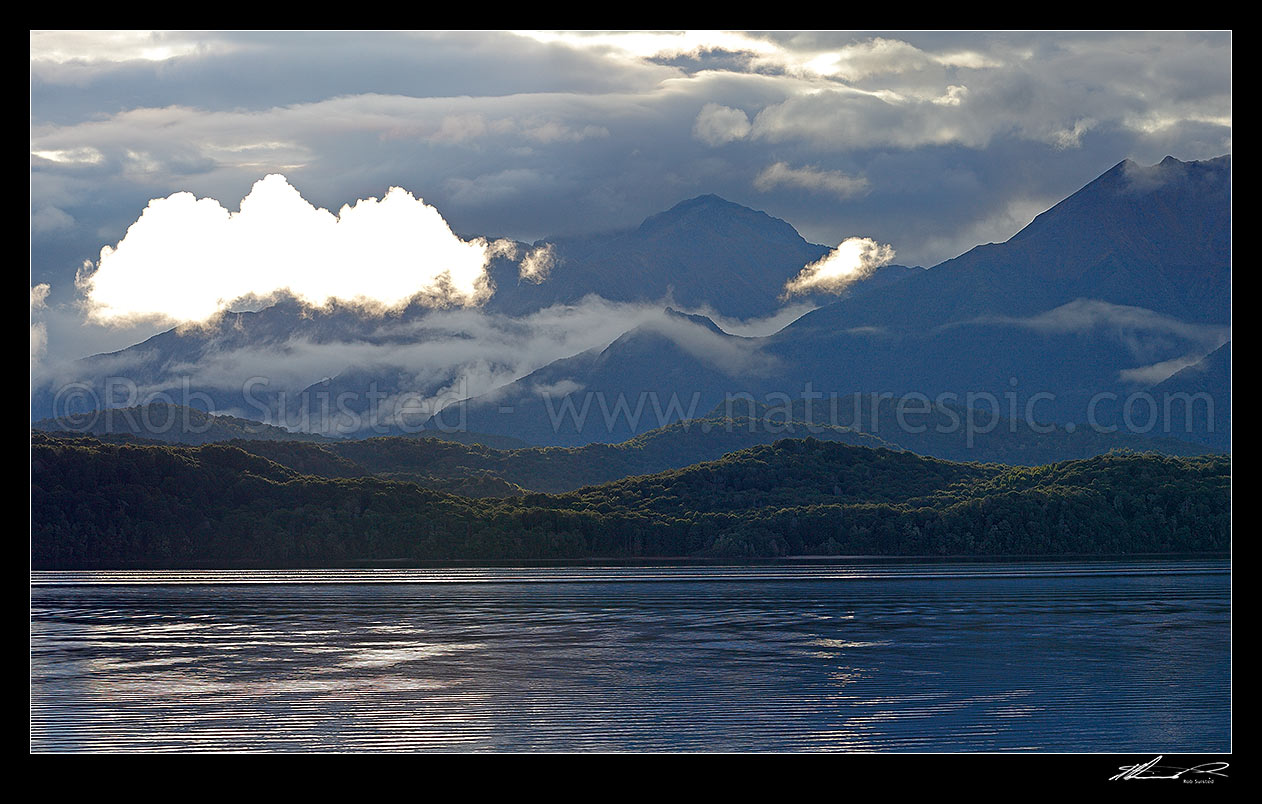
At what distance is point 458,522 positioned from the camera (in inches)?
7347

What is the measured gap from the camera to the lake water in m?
34.0

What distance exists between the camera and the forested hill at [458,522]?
17688 cm

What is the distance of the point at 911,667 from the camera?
153ft

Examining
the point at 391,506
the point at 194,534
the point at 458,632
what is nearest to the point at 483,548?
the point at 391,506
